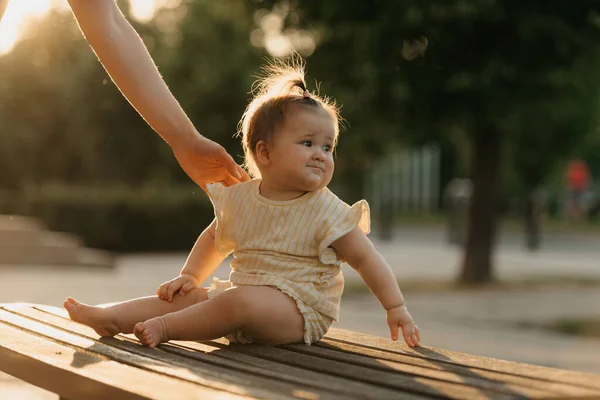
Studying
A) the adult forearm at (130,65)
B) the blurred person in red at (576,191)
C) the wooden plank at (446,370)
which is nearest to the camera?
the wooden plank at (446,370)

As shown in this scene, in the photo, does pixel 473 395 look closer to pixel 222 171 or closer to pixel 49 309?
pixel 222 171

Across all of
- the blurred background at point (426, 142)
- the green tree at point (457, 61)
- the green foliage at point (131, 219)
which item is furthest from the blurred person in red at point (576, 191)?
the green tree at point (457, 61)

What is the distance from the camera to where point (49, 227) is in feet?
64.0

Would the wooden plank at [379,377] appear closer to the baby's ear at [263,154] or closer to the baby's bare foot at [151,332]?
the baby's bare foot at [151,332]

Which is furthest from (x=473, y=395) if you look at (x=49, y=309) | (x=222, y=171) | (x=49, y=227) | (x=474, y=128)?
(x=49, y=227)

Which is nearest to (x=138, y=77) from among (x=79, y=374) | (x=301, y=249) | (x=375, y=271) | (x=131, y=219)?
(x=301, y=249)

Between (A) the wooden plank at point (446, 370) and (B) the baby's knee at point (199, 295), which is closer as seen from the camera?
(A) the wooden plank at point (446, 370)

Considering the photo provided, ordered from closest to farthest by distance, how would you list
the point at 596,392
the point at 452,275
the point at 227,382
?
the point at 596,392, the point at 227,382, the point at 452,275

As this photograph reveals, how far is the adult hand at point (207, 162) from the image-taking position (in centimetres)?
334

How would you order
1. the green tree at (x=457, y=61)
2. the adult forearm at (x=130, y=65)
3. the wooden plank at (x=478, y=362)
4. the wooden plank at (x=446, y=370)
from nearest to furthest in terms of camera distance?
the wooden plank at (x=446, y=370) → the wooden plank at (x=478, y=362) → the adult forearm at (x=130, y=65) → the green tree at (x=457, y=61)

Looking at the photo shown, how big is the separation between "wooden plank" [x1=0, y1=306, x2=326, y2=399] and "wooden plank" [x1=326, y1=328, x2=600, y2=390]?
0.51 meters

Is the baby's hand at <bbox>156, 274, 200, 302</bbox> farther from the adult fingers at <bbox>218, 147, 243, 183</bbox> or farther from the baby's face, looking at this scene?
the baby's face

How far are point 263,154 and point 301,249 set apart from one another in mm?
323

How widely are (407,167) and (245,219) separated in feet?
121
